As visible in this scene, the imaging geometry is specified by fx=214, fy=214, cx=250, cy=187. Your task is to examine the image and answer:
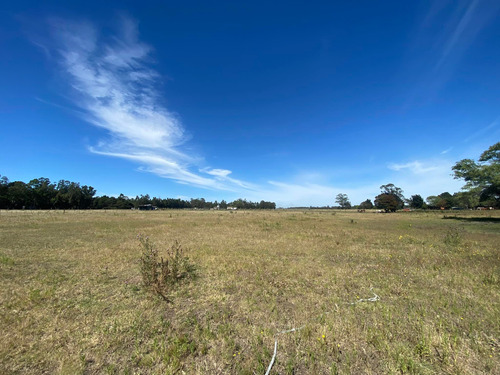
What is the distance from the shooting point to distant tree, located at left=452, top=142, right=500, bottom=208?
97.4 feet

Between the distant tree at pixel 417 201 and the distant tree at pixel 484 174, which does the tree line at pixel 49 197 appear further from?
the distant tree at pixel 417 201

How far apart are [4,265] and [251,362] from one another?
10389 mm

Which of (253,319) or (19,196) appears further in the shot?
(19,196)

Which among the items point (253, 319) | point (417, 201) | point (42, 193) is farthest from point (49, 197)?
point (417, 201)

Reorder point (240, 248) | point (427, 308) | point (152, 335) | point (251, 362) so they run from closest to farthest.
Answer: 1. point (251, 362)
2. point (152, 335)
3. point (427, 308)
4. point (240, 248)

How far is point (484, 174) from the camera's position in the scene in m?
30.3

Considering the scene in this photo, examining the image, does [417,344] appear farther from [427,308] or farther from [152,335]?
[152,335]

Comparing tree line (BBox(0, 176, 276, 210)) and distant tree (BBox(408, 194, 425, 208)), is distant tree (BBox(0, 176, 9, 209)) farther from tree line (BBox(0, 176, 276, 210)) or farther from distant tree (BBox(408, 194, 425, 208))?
distant tree (BBox(408, 194, 425, 208))

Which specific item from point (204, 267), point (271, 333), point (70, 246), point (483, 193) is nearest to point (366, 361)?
point (271, 333)

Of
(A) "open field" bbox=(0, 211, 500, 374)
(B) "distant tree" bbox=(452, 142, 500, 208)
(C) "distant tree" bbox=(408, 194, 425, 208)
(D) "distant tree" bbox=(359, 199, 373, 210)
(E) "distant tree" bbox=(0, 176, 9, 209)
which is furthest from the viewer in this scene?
(D) "distant tree" bbox=(359, 199, 373, 210)

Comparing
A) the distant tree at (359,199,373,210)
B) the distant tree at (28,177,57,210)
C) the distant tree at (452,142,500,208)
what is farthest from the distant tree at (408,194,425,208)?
the distant tree at (28,177,57,210)

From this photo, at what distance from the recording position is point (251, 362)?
323 centimetres

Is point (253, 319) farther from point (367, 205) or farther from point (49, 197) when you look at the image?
point (367, 205)

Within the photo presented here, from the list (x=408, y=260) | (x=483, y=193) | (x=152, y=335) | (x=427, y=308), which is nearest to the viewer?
(x=152, y=335)
